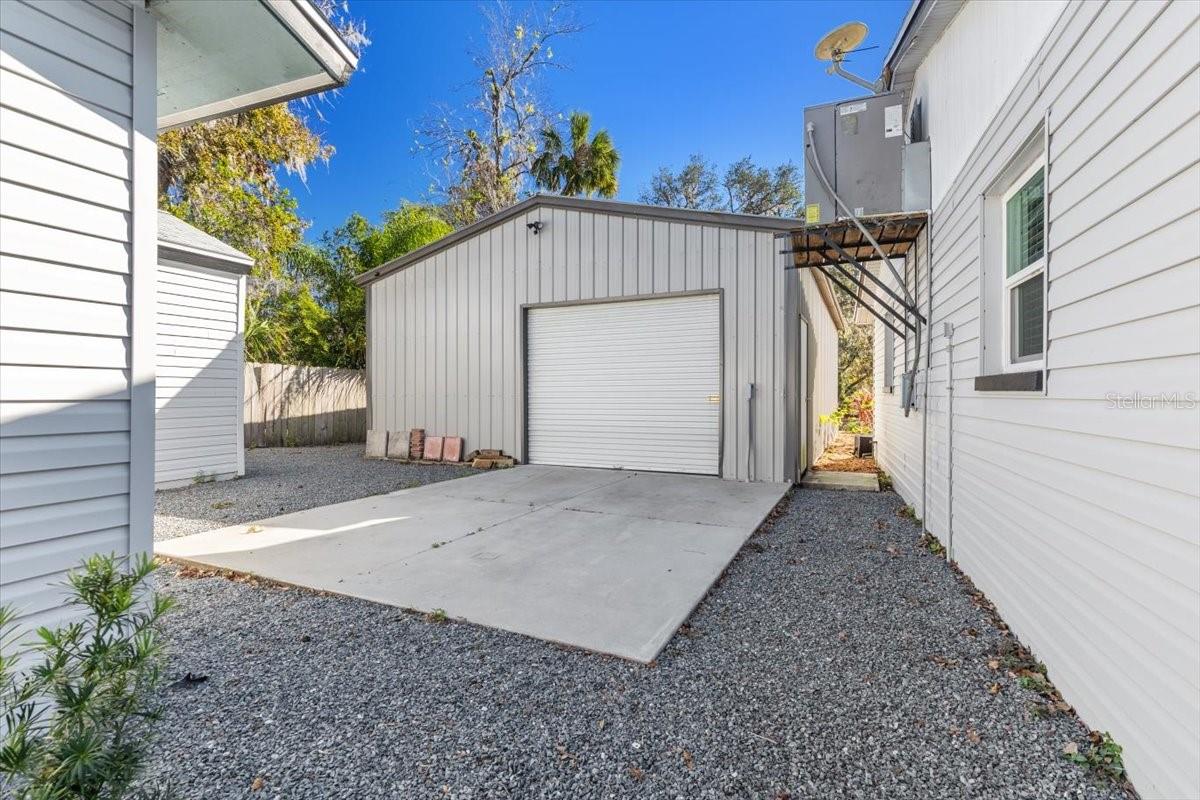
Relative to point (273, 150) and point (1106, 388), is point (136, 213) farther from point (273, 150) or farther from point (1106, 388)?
point (273, 150)

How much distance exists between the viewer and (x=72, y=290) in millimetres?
2029

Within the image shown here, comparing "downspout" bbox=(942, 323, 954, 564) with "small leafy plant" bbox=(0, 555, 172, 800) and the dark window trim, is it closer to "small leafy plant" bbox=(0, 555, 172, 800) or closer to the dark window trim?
the dark window trim

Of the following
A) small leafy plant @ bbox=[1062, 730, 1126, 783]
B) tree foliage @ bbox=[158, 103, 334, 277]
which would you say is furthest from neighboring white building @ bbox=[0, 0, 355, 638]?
tree foliage @ bbox=[158, 103, 334, 277]

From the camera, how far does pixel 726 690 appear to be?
86.3 inches

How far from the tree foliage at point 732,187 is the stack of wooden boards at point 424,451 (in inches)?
552

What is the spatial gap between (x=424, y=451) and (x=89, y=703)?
8179mm

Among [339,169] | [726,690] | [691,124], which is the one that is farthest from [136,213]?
[691,124]

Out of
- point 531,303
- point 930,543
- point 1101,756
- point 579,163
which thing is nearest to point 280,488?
point 531,303

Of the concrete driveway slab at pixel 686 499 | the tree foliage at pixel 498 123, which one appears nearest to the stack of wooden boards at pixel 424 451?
the concrete driveway slab at pixel 686 499

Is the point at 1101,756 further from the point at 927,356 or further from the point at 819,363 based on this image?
the point at 819,363

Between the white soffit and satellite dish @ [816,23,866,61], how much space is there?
13.1 feet

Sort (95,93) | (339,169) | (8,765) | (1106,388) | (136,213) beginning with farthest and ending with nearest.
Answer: (339,169) < (136,213) < (95,93) < (1106,388) < (8,765)

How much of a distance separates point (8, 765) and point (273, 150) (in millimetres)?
14074

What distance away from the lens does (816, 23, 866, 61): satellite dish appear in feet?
14.6
